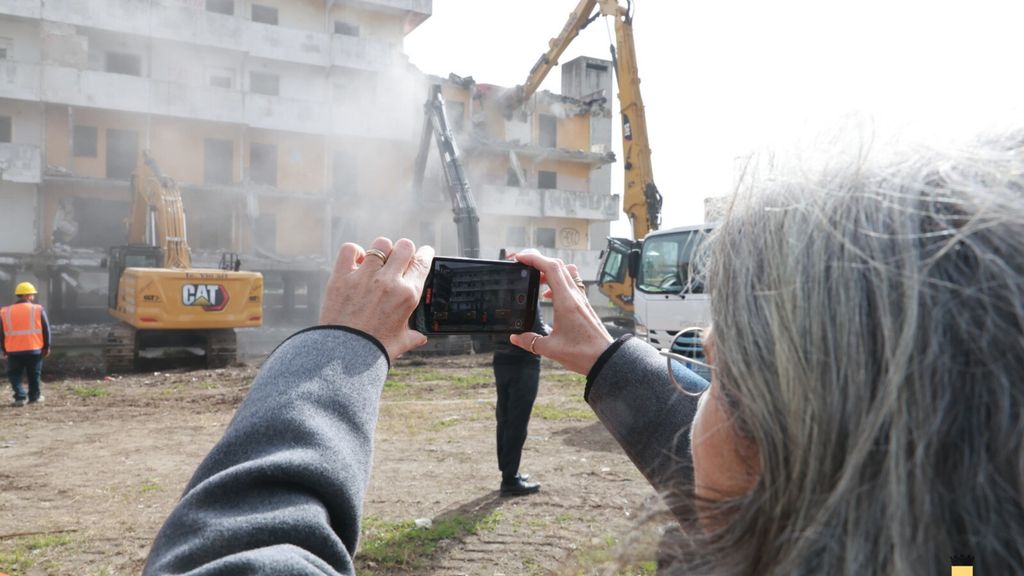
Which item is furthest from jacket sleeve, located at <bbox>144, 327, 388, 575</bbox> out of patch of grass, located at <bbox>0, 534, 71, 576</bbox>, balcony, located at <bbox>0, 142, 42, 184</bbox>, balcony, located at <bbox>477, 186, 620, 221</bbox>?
balcony, located at <bbox>477, 186, 620, 221</bbox>

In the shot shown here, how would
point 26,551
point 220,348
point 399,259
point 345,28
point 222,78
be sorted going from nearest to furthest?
point 399,259 < point 26,551 < point 220,348 < point 222,78 < point 345,28

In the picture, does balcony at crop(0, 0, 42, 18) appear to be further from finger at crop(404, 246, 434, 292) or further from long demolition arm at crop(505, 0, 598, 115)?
finger at crop(404, 246, 434, 292)

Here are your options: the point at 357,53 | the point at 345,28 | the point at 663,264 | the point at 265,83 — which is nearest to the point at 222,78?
the point at 265,83

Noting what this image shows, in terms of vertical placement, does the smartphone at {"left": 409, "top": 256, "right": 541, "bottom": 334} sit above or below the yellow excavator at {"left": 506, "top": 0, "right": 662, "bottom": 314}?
below

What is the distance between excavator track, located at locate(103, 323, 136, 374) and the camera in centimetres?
1446

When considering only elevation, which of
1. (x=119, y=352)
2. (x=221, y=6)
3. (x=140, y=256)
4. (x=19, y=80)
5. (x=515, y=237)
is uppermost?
(x=221, y=6)

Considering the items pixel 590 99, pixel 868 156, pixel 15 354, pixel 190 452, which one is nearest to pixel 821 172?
pixel 868 156

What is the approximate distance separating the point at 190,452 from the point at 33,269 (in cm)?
2266

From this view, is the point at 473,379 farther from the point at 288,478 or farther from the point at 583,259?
the point at 583,259

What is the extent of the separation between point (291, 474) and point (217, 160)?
33.4 meters

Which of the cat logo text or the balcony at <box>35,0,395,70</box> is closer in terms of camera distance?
the cat logo text

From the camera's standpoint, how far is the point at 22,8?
2745 cm

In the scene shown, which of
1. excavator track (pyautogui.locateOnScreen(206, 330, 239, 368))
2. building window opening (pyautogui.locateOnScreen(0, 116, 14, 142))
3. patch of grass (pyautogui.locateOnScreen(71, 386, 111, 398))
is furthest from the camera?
building window opening (pyautogui.locateOnScreen(0, 116, 14, 142))

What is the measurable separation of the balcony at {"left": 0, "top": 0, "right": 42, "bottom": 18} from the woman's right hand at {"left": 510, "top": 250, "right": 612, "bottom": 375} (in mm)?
32724
